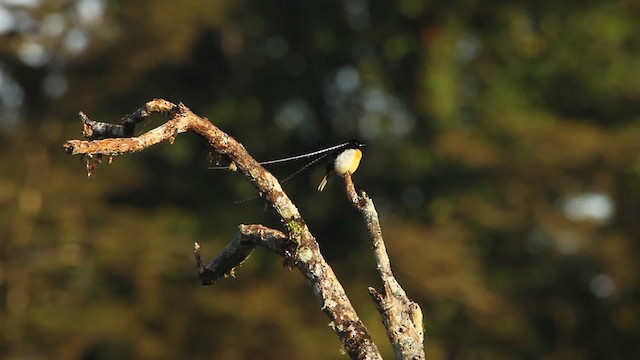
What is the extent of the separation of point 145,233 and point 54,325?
290cm

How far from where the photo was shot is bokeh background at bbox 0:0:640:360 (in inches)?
874

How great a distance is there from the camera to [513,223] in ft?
80.3

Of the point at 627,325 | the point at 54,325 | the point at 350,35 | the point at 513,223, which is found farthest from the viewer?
the point at 350,35

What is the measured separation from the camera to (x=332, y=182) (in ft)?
81.8

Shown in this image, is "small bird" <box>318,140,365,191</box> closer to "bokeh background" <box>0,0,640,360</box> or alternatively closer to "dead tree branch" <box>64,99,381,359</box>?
"dead tree branch" <box>64,99,381,359</box>

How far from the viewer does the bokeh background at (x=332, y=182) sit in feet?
72.8

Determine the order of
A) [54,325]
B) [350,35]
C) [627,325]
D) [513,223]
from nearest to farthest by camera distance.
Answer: [54,325] < [627,325] < [513,223] < [350,35]

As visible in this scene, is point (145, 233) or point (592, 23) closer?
point (145, 233)

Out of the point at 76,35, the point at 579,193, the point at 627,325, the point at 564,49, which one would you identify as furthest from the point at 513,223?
the point at 76,35

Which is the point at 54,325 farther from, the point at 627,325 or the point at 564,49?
the point at 564,49

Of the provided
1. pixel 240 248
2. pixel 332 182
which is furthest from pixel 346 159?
pixel 332 182

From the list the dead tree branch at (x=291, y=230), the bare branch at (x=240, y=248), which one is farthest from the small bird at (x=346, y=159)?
the dead tree branch at (x=291, y=230)

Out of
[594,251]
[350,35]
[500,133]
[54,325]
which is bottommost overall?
[54,325]

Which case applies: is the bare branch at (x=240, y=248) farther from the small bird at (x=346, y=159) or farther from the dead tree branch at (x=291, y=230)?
the small bird at (x=346, y=159)
